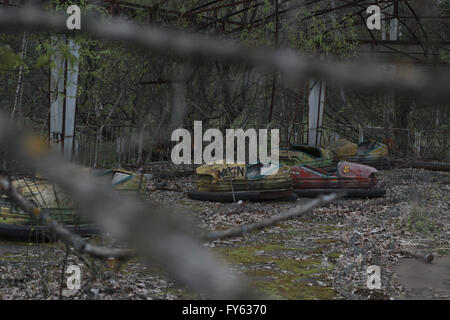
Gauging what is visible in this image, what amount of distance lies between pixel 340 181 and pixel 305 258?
161 inches

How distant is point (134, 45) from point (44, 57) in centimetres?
120

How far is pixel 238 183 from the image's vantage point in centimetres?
845

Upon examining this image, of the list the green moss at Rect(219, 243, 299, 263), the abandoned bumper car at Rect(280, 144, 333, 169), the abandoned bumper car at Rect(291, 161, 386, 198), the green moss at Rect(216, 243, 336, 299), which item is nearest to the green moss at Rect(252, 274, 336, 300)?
the green moss at Rect(216, 243, 336, 299)

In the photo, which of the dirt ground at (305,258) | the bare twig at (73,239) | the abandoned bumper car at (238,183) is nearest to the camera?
the bare twig at (73,239)

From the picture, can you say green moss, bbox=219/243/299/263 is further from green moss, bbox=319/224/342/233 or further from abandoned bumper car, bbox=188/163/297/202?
abandoned bumper car, bbox=188/163/297/202

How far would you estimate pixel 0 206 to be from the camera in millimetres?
5734

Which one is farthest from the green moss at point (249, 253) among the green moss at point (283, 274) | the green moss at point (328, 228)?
the green moss at point (328, 228)

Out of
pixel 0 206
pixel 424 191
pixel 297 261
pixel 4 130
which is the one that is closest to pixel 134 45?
pixel 4 130

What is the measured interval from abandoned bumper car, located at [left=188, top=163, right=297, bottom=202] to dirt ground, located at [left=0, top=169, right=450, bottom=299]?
0.62ft

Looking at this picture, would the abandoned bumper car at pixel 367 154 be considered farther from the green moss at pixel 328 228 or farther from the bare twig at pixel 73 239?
the bare twig at pixel 73 239

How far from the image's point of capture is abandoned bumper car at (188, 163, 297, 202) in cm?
839

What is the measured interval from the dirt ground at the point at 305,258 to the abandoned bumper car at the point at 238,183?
7.5 inches

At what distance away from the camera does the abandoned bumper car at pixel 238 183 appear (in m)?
8.39

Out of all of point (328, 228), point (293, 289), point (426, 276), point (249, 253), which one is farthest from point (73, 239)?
point (328, 228)
